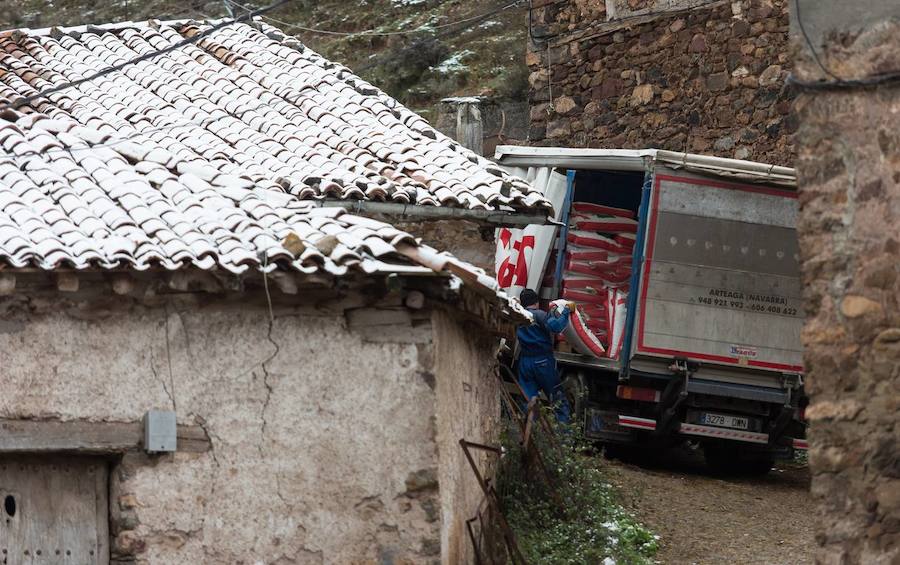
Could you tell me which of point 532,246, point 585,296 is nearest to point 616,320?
point 585,296

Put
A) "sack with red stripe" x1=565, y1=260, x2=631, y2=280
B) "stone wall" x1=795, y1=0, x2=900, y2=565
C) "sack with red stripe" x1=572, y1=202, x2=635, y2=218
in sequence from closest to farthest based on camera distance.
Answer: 1. "stone wall" x1=795, y1=0, x2=900, y2=565
2. "sack with red stripe" x1=565, y1=260, x2=631, y2=280
3. "sack with red stripe" x1=572, y1=202, x2=635, y2=218

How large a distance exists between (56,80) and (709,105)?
7.43 metres

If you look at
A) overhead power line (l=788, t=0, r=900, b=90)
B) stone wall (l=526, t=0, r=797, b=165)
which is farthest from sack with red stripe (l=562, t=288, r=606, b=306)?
overhead power line (l=788, t=0, r=900, b=90)

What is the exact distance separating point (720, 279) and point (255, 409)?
612cm

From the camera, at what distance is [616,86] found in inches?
666

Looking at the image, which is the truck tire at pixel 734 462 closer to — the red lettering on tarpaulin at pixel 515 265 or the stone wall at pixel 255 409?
the red lettering on tarpaulin at pixel 515 265

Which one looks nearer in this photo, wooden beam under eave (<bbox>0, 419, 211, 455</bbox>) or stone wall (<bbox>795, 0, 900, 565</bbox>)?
stone wall (<bbox>795, 0, 900, 565</bbox>)

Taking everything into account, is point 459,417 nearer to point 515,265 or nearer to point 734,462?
point 515,265

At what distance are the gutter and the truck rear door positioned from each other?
2.42 meters

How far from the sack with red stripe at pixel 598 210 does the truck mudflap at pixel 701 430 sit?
1973 mm

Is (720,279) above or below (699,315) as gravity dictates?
above

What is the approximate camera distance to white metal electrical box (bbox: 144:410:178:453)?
25.4 feet

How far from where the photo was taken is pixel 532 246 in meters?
13.5

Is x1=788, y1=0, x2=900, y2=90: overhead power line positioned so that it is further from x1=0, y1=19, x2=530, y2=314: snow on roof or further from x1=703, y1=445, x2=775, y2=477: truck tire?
x1=703, y1=445, x2=775, y2=477: truck tire
